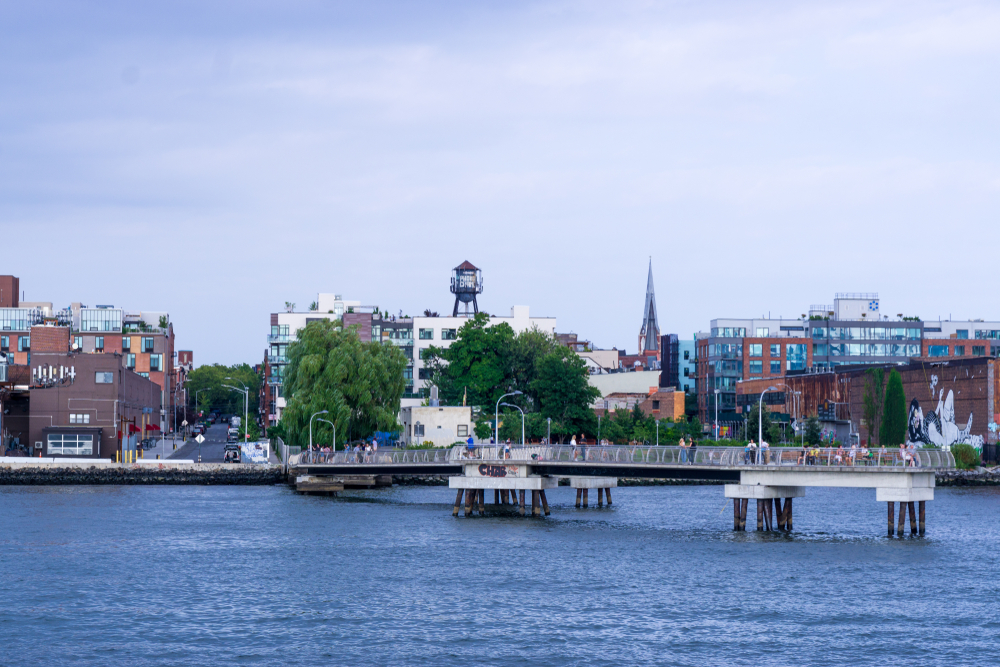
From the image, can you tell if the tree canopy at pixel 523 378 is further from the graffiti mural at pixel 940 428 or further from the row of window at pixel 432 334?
the graffiti mural at pixel 940 428

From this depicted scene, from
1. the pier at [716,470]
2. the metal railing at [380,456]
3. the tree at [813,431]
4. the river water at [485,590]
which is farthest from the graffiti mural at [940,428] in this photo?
the metal railing at [380,456]

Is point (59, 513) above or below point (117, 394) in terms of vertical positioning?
below

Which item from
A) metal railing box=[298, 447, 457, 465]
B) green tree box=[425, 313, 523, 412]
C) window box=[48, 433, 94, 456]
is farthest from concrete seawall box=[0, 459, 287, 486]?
green tree box=[425, 313, 523, 412]

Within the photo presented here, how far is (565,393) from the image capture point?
149 metres

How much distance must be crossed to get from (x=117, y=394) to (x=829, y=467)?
92627 millimetres

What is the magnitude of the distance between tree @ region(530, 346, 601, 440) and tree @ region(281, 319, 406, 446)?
24710 mm

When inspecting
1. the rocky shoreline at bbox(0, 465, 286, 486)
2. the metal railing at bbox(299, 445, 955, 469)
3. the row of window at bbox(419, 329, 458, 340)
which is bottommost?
the rocky shoreline at bbox(0, 465, 286, 486)

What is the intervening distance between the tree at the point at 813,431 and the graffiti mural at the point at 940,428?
46.5ft

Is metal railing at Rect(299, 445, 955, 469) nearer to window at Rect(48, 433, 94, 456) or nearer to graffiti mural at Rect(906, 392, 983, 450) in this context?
window at Rect(48, 433, 94, 456)

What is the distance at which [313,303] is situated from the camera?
619ft

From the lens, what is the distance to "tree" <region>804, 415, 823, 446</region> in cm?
15500

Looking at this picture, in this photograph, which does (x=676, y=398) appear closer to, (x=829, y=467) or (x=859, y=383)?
(x=859, y=383)

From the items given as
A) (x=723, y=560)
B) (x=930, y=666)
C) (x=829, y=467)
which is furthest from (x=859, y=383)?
(x=930, y=666)

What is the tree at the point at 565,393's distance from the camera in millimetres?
149250
